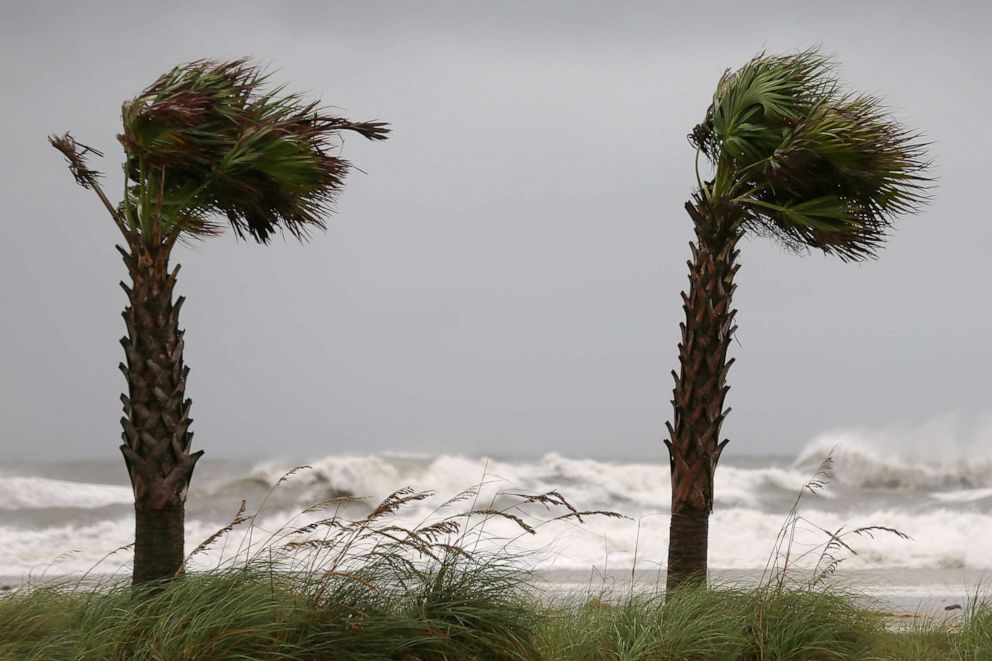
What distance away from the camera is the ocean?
20703 mm

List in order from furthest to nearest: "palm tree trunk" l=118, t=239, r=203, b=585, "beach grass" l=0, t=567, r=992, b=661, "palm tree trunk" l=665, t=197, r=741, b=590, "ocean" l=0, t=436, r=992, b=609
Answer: "ocean" l=0, t=436, r=992, b=609 < "palm tree trunk" l=665, t=197, r=741, b=590 < "palm tree trunk" l=118, t=239, r=203, b=585 < "beach grass" l=0, t=567, r=992, b=661

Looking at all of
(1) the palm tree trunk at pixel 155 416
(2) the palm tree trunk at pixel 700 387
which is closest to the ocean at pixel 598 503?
(2) the palm tree trunk at pixel 700 387

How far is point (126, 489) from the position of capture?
25.4 m

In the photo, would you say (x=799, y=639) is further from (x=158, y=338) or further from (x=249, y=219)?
(x=249, y=219)

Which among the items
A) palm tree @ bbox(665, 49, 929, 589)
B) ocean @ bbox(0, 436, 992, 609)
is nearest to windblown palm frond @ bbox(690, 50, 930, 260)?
palm tree @ bbox(665, 49, 929, 589)

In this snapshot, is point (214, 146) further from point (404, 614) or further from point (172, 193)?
point (404, 614)

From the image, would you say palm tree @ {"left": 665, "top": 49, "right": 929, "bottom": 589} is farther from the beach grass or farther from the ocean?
the ocean

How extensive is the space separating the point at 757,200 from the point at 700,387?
6.28ft

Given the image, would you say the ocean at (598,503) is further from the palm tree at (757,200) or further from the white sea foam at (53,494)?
the palm tree at (757,200)

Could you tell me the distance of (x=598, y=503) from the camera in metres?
26.4

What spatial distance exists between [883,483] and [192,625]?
25997mm

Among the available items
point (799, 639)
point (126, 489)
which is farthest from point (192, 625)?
point (126, 489)

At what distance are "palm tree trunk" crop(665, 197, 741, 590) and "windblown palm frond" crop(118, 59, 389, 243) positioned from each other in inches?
134

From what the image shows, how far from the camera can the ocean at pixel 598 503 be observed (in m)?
20.7
